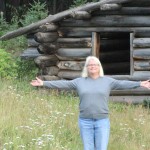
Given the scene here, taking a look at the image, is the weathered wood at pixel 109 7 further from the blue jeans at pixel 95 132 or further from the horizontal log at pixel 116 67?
the blue jeans at pixel 95 132

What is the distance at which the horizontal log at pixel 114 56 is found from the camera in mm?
15078

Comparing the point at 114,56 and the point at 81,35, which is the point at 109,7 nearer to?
the point at 81,35

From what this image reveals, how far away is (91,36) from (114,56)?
2.61 meters

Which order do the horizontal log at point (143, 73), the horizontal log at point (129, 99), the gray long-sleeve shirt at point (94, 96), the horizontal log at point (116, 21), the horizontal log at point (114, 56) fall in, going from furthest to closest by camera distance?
1. the horizontal log at point (114, 56)
2. the horizontal log at point (116, 21)
3. the horizontal log at point (129, 99)
4. the horizontal log at point (143, 73)
5. the gray long-sleeve shirt at point (94, 96)

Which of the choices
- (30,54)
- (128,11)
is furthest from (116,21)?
(30,54)

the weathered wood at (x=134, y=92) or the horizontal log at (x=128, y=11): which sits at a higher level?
the horizontal log at (x=128, y=11)

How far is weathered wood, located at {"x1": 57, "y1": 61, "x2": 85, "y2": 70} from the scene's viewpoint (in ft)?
43.0

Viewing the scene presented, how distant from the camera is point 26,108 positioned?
31.7ft

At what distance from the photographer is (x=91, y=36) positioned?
1303 centimetres

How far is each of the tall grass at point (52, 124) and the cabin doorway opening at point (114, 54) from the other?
148 inches

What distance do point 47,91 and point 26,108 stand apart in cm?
303

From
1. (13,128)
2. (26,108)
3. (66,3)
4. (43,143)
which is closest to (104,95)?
(43,143)

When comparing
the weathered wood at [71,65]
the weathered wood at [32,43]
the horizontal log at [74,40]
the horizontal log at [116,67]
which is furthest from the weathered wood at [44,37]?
the horizontal log at [116,67]

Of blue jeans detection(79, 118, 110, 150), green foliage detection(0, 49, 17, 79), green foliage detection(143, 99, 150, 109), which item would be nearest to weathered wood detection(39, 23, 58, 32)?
green foliage detection(0, 49, 17, 79)
